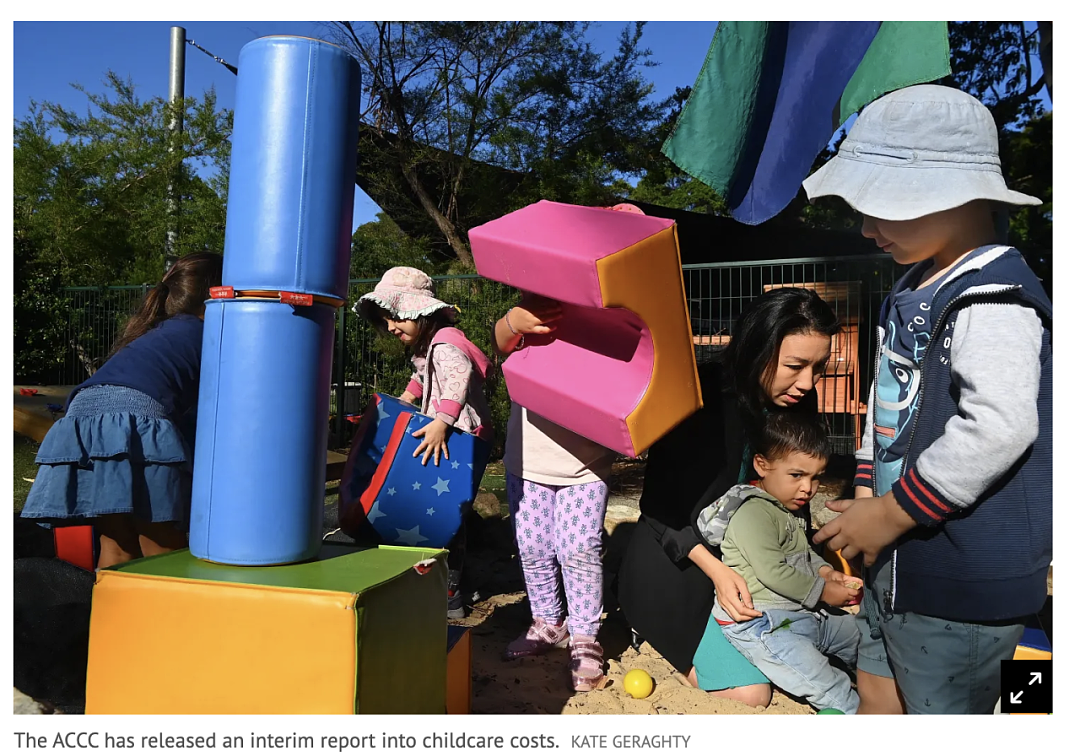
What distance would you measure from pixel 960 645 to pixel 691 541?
1.11 m

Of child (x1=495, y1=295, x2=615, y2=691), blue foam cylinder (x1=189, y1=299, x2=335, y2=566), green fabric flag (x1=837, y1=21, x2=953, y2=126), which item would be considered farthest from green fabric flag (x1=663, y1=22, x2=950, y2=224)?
blue foam cylinder (x1=189, y1=299, x2=335, y2=566)

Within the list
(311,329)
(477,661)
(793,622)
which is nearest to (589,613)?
(477,661)

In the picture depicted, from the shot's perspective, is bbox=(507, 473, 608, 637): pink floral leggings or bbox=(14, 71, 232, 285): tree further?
bbox=(14, 71, 232, 285): tree

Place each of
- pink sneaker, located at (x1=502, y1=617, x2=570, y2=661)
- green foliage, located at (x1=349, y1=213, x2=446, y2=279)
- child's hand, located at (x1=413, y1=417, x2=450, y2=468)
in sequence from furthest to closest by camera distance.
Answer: green foliage, located at (x1=349, y1=213, x2=446, y2=279) < pink sneaker, located at (x1=502, y1=617, x2=570, y2=661) < child's hand, located at (x1=413, y1=417, x2=450, y2=468)

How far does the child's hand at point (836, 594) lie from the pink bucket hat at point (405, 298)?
205cm

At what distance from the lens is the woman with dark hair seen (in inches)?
109

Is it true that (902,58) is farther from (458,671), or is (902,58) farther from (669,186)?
(669,186)

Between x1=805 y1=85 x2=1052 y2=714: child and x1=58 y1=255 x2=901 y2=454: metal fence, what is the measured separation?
3283 mm

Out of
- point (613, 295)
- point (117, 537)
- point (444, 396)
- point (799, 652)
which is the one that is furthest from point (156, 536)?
point (799, 652)

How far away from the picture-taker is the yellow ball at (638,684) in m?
2.88

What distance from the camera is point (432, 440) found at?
304cm

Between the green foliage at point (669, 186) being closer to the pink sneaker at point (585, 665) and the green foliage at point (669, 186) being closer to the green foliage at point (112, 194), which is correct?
the green foliage at point (112, 194)

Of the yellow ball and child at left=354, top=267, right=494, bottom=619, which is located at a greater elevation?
child at left=354, top=267, right=494, bottom=619

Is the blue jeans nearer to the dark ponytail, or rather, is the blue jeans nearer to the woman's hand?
the woman's hand
